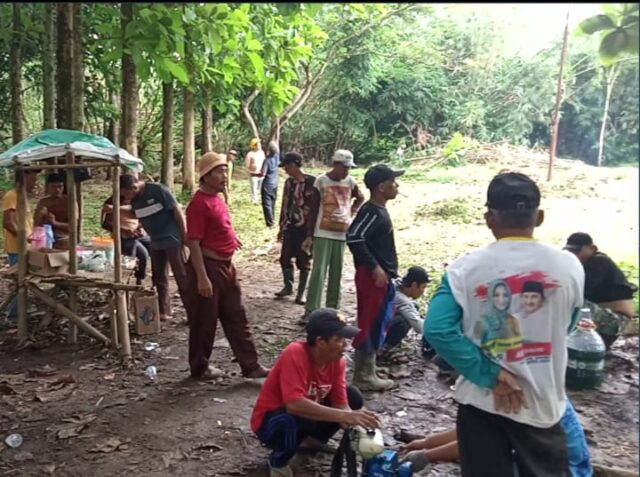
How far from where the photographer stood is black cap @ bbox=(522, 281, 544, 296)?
200cm

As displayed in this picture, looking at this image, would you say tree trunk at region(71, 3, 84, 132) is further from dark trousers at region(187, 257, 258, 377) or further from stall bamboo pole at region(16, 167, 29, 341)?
dark trousers at region(187, 257, 258, 377)

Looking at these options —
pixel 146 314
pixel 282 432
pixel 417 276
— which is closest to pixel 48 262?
pixel 146 314

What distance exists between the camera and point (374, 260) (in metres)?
4.29

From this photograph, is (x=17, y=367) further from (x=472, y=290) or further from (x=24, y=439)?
(x=472, y=290)

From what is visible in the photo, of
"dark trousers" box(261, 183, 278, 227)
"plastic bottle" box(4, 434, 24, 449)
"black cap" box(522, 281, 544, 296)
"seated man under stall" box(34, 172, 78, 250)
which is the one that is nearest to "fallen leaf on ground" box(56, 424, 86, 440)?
"plastic bottle" box(4, 434, 24, 449)

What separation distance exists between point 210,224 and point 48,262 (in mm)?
1681

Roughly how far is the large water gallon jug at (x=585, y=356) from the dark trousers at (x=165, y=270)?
3.48m

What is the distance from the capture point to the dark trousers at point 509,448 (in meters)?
2.12

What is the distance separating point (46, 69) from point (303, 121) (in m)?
9.70

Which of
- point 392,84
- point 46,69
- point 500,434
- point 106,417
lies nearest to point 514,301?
point 500,434

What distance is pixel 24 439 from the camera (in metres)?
3.82

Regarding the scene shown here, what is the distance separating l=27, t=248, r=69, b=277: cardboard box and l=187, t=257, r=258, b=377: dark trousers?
140cm

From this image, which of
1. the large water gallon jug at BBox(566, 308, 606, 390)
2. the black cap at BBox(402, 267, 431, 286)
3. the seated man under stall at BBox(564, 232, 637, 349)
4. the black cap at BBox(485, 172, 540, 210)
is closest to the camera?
the black cap at BBox(485, 172, 540, 210)

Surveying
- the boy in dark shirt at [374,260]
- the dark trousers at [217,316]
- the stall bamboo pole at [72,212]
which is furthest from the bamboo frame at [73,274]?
the boy in dark shirt at [374,260]
